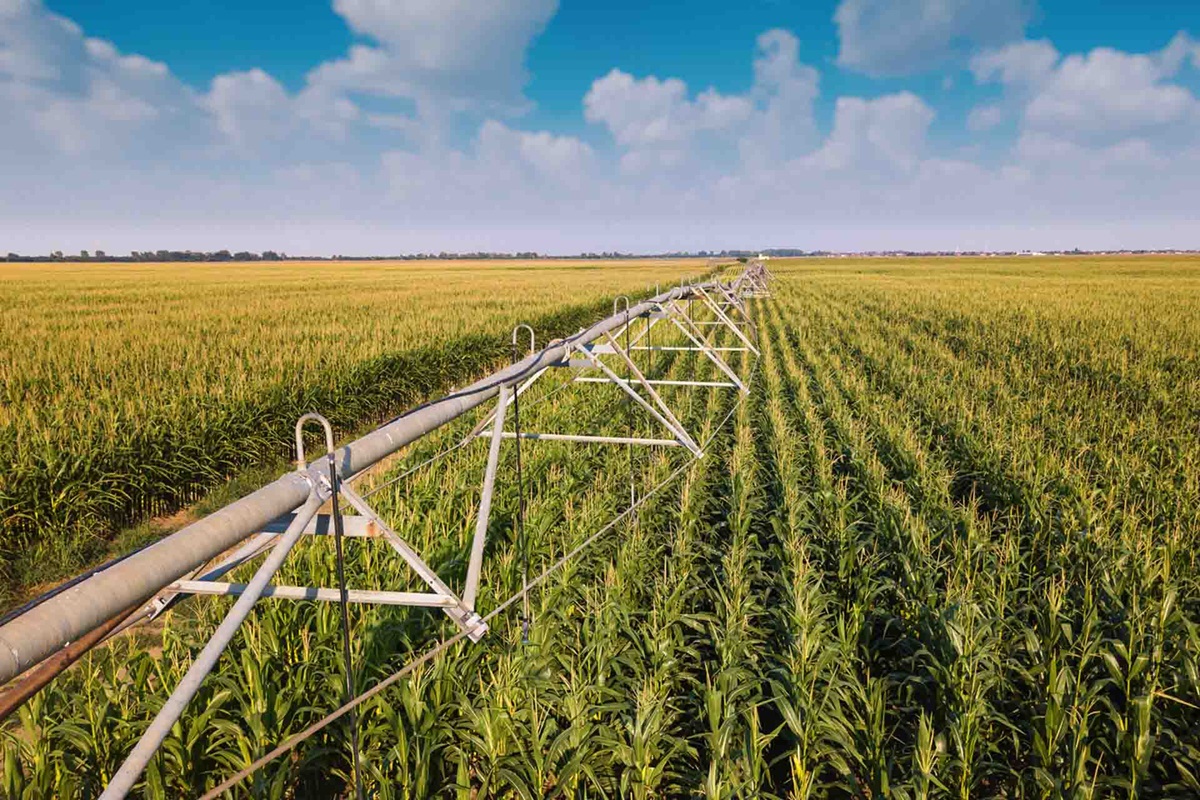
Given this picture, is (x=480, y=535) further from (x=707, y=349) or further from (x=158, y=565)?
(x=707, y=349)

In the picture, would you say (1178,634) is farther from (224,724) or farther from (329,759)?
(224,724)

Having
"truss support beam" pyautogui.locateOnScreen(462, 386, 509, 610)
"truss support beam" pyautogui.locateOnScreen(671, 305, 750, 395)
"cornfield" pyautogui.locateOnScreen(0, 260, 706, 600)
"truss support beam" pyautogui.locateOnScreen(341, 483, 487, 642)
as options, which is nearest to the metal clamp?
"truss support beam" pyautogui.locateOnScreen(341, 483, 487, 642)

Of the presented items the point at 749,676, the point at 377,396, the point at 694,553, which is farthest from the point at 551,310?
the point at 749,676

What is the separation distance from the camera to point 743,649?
3691 millimetres

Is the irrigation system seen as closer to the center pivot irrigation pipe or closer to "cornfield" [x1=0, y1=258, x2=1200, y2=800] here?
the center pivot irrigation pipe

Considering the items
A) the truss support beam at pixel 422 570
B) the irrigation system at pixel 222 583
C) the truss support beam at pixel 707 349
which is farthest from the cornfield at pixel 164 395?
the truss support beam at pixel 707 349

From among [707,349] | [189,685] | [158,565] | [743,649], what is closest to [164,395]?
[707,349]

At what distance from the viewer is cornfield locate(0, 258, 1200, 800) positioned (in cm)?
294

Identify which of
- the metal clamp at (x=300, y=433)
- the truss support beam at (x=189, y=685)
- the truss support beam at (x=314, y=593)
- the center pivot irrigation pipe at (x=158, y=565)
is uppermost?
the metal clamp at (x=300, y=433)

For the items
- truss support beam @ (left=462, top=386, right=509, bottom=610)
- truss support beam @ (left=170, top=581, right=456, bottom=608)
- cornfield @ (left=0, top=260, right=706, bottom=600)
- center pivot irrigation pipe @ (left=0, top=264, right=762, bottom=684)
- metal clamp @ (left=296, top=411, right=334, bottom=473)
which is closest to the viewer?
center pivot irrigation pipe @ (left=0, top=264, right=762, bottom=684)

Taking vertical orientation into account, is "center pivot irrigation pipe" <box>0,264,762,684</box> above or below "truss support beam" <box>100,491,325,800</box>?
above

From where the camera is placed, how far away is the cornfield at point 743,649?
9.64ft

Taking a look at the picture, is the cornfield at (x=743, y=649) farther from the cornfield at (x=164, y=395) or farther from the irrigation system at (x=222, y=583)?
the cornfield at (x=164, y=395)

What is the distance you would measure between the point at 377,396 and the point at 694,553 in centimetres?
801
